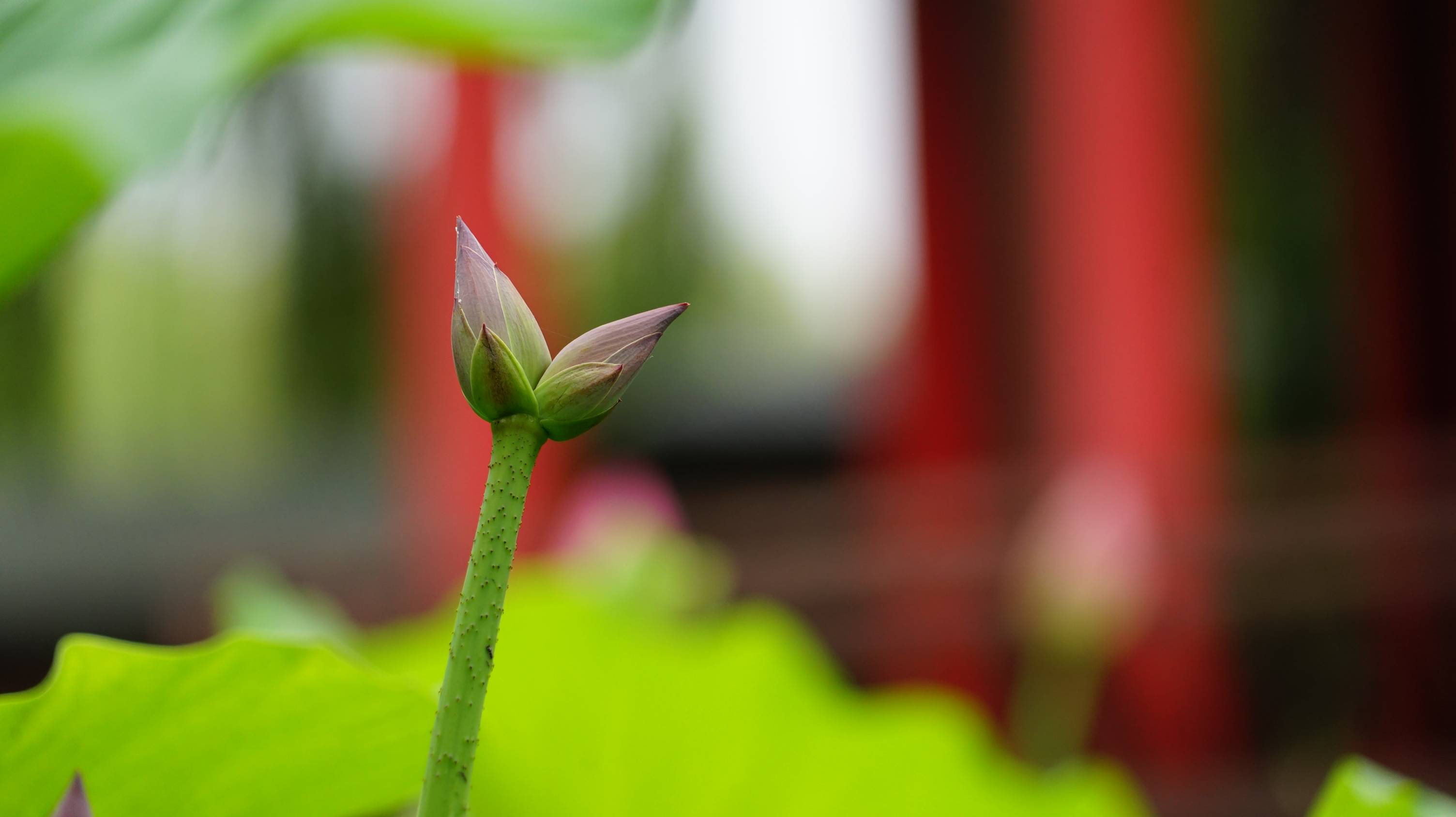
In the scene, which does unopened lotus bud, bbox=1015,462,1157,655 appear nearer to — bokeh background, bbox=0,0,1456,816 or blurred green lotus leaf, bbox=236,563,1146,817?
bokeh background, bbox=0,0,1456,816

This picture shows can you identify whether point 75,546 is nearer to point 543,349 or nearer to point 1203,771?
point 1203,771

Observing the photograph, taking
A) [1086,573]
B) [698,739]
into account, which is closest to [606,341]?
[698,739]

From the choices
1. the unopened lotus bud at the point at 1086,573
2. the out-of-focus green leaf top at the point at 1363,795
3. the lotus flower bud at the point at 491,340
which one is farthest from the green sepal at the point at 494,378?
the unopened lotus bud at the point at 1086,573

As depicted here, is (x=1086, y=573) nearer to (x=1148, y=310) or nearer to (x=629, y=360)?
(x=629, y=360)

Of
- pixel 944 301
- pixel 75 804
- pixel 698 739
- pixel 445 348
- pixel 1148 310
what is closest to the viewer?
pixel 75 804

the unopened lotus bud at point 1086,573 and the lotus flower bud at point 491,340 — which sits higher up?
the lotus flower bud at point 491,340

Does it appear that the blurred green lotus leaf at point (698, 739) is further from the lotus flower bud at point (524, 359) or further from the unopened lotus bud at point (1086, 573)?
the unopened lotus bud at point (1086, 573)

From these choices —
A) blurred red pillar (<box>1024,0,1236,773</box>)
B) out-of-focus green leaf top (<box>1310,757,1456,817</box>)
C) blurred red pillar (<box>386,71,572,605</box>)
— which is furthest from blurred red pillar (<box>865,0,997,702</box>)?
out-of-focus green leaf top (<box>1310,757,1456,817</box>)
